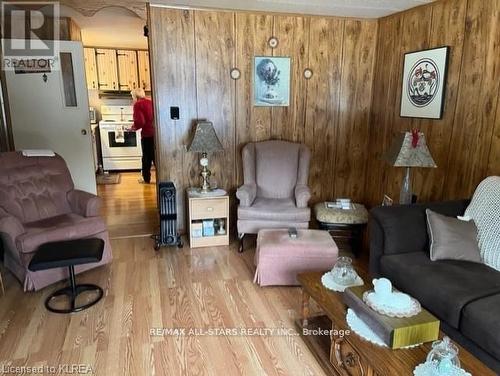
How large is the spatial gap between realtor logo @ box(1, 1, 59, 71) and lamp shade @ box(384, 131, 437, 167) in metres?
3.80

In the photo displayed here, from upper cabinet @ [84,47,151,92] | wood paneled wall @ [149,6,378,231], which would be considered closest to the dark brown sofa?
wood paneled wall @ [149,6,378,231]

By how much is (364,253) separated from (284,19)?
97.7 inches

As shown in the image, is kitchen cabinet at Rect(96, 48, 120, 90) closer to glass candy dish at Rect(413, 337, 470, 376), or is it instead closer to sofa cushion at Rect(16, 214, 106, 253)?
sofa cushion at Rect(16, 214, 106, 253)

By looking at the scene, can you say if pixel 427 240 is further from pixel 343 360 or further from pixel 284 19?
pixel 284 19

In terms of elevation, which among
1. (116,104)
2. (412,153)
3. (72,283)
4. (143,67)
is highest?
(143,67)

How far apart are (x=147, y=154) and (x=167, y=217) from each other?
8.59ft

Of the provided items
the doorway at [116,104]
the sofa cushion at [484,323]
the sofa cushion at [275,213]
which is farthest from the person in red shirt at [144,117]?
the sofa cushion at [484,323]

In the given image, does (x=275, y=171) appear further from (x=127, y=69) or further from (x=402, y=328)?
(x=127, y=69)

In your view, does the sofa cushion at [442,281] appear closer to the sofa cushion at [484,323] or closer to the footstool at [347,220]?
the sofa cushion at [484,323]

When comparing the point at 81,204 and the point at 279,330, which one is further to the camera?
the point at 81,204

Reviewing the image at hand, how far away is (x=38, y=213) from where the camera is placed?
2975 millimetres

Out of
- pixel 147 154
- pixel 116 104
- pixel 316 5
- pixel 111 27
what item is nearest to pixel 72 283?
pixel 316 5

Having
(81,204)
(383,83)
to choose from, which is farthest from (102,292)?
(383,83)

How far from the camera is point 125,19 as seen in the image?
14.7ft
